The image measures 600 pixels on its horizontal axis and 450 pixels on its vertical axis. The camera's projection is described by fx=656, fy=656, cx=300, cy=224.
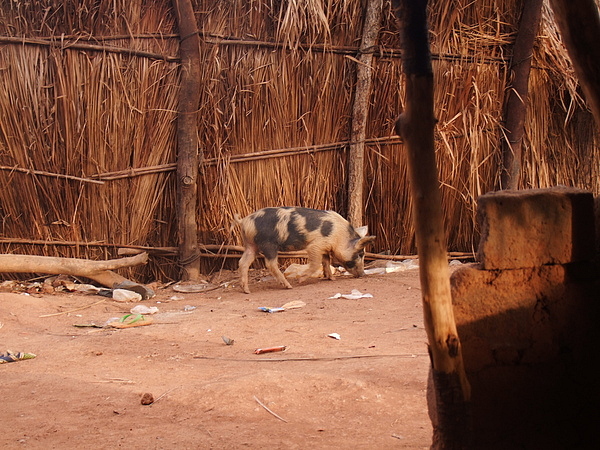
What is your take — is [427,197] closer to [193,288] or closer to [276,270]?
[276,270]

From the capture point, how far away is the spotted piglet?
7750mm

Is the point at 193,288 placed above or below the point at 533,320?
below

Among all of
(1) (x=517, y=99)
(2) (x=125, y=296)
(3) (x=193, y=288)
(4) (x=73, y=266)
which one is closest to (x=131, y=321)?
(2) (x=125, y=296)

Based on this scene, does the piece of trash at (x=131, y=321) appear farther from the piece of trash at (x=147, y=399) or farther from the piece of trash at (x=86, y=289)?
the piece of trash at (x=147, y=399)

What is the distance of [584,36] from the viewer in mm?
2439

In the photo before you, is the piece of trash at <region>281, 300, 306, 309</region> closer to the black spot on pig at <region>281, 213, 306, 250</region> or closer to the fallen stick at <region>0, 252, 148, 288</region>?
the black spot on pig at <region>281, 213, 306, 250</region>

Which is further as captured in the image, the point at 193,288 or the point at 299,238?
the point at 193,288

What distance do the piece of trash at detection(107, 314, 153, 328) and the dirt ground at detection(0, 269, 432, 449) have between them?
5.2 inches

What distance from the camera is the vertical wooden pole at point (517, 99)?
8.66 metres

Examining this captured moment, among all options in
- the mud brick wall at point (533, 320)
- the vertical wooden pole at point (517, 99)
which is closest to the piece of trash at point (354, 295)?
the vertical wooden pole at point (517, 99)

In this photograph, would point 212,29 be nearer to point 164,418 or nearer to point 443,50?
point 443,50

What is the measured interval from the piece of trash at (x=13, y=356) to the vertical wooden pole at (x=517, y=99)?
257 inches

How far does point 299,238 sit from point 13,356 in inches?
152

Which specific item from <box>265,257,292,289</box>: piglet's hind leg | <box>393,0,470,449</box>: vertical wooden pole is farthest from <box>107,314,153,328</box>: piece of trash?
<box>393,0,470,449</box>: vertical wooden pole
